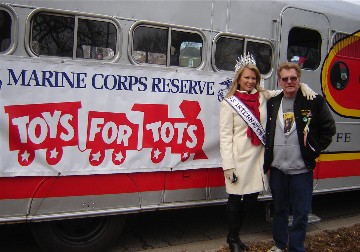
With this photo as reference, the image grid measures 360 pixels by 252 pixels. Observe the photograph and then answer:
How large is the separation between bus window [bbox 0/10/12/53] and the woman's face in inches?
82.6

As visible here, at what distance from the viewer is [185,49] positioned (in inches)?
159

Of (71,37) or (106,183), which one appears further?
(106,183)

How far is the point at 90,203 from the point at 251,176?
1533mm

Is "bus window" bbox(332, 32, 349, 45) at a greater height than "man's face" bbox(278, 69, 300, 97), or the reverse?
"bus window" bbox(332, 32, 349, 45)

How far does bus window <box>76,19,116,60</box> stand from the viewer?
3.59 metres

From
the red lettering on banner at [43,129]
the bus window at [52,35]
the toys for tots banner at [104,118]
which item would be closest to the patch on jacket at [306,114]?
the toys for tots banner at [104,118]

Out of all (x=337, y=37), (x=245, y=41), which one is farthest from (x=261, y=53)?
(x=337, y=37)

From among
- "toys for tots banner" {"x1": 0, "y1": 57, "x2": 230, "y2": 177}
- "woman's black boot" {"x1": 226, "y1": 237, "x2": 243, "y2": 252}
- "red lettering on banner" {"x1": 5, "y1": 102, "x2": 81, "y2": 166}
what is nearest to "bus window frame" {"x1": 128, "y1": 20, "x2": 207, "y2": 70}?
"toys for tots banner" {"x1": 0, "y1": 57, "x2": 230, "y2": 177}

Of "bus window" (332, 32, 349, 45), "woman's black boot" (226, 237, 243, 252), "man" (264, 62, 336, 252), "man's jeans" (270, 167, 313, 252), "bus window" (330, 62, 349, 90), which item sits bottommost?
"woman's black boot" (226, 237, 243, 252)

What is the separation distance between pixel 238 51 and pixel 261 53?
1.07ft

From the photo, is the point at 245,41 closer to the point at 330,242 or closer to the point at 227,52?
the point at 227,52

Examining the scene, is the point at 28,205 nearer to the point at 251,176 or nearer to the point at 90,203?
the point at 90,203

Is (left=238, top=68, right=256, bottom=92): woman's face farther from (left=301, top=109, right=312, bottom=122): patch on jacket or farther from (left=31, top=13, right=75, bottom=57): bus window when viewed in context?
(left=31, top=13, right=75, bottom=57): bus window

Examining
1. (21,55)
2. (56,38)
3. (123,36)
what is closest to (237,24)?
(123,36)
